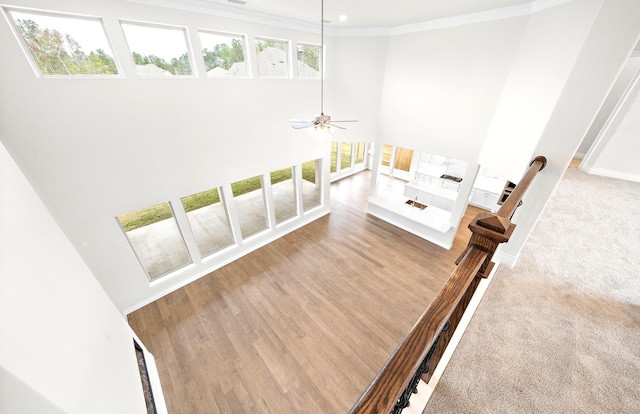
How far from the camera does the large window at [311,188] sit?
7.01 metres

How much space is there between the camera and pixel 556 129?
103 inches

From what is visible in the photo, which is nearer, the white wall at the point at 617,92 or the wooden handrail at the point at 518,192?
the wooden handrail at the point at 518,192

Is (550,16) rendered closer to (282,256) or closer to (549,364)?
(549,364)

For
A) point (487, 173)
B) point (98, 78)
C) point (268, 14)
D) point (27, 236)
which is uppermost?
point (268, 14)

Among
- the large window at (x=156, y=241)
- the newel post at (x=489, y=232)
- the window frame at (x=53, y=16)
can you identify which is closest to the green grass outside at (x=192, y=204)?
the large window at (x=156, y=241)

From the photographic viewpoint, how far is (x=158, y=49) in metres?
3.48

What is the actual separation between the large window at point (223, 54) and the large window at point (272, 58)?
0.35 m

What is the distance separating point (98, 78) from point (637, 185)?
357 inches

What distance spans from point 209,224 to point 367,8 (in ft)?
21.2

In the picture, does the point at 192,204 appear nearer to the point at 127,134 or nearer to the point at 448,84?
the point at 127,134

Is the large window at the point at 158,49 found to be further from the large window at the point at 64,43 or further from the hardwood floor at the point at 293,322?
the hardwood floor at the point at 293,322

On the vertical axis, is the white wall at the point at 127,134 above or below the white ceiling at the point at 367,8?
below

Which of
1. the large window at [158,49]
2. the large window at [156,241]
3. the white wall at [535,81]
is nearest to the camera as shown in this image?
the white wall at [535,81]

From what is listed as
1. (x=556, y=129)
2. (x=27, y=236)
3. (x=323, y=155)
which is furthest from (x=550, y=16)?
(x=27, y=236)
